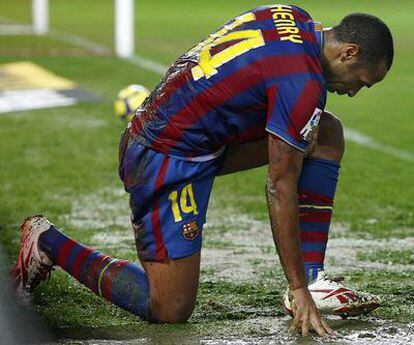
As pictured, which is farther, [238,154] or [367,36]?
[238,154]

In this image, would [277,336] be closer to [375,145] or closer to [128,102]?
[375,145]

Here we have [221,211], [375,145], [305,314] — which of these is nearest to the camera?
[305,314]

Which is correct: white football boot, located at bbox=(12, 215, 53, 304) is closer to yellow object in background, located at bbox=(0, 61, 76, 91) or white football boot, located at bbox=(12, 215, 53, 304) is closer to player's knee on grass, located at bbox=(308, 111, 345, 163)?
player's knee on grass, located at bbox=(308, 111, 345, 163)

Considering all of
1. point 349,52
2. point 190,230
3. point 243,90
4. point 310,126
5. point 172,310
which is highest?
point 349,52

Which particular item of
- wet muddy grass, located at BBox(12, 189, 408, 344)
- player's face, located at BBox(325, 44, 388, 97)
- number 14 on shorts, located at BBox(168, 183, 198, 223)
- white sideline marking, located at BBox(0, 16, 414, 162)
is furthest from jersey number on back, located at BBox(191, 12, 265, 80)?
white sideline marking, located at BBox(0, 16, 414, 162)

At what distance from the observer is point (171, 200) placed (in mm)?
5102

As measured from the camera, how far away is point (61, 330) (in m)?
5.05

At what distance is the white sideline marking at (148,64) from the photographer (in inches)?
402

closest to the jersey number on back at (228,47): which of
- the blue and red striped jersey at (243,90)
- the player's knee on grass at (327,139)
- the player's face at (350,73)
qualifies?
the blue and red striped jersey at (243,90)

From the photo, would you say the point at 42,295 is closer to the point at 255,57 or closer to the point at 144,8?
the point at 255,57

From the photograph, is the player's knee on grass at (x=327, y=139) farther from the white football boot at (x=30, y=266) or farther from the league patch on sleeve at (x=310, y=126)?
the white football boot at (x=30, y=266)

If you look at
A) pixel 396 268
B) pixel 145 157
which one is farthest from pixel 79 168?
pixel 145 157

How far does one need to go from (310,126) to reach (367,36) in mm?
429

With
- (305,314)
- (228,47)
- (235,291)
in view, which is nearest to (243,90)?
(228,47)
